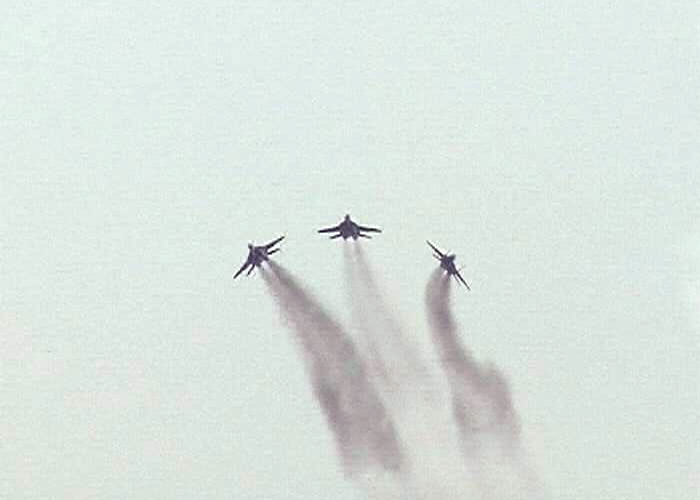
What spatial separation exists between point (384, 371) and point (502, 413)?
10.1 ft

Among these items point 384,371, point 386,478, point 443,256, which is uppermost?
point 443,256

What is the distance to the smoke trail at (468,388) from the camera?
32.7m

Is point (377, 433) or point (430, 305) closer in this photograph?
point (377, 433)

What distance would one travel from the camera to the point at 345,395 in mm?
32406

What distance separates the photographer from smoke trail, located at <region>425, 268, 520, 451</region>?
32.7 m

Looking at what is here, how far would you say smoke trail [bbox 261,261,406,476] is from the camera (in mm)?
32125

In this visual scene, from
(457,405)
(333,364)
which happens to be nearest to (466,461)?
(457,405)

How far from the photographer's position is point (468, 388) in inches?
1299

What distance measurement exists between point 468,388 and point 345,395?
3017mm

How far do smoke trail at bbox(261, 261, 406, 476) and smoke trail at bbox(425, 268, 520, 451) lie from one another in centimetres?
175

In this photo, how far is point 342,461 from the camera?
32.3 metres

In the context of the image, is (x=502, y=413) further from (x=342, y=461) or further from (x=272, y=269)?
(x=272, y=269)

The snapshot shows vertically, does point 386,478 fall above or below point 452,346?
below

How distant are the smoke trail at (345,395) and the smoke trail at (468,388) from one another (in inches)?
68.9
